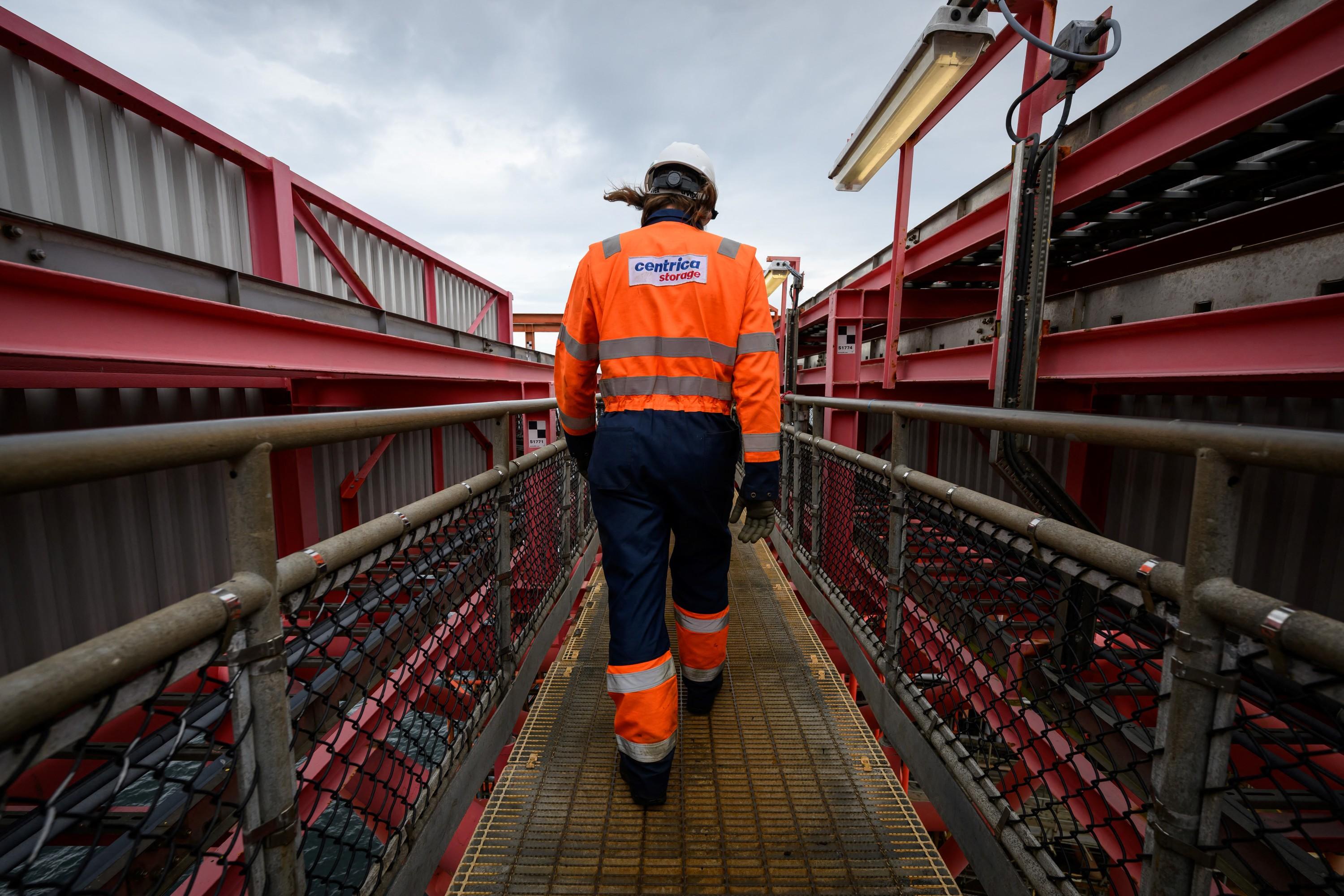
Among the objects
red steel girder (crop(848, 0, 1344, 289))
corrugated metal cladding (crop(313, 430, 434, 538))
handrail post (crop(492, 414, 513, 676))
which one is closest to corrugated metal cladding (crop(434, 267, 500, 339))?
corrugated metal cladding (crop(313, 430, 434, 538))

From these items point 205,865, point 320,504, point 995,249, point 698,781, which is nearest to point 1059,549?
point 698,781

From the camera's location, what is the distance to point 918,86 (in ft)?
10.2

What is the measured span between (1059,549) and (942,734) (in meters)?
0.87

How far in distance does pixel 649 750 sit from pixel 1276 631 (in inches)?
58.9

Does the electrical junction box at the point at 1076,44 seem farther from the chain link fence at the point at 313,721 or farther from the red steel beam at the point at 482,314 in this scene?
the red steel beam at the point at 482,314

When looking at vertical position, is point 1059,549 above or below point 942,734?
above

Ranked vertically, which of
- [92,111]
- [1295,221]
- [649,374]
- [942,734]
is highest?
[92,111]

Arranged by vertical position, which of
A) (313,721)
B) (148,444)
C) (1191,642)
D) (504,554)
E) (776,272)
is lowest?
(313,721)

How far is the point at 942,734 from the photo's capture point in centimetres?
170

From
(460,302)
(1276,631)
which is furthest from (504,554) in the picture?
(460,302)

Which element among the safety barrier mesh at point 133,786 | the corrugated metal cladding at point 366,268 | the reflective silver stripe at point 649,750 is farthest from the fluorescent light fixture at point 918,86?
the safety barrier mesh at point 133,786

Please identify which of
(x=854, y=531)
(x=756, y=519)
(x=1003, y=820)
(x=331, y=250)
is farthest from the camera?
(x=331, y=250)

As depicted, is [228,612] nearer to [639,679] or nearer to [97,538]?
[639,679]

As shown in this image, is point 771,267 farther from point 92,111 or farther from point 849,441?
point 92,111
